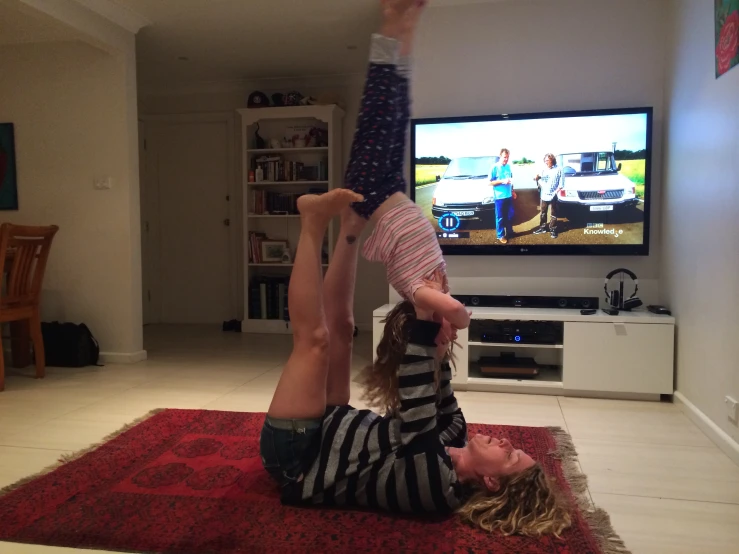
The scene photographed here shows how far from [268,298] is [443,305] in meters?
4.09

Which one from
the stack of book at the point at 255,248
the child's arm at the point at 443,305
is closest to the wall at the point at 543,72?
the child's arm at the point at 443,305

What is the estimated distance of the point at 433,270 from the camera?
5.25 feet

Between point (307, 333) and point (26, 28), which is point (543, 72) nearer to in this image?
point (307, 333)

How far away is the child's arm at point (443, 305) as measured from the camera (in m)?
1.45

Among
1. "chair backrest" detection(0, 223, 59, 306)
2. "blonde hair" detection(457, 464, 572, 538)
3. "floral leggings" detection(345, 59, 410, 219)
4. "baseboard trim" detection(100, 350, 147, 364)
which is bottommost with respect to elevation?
"baseboard trim" detection(100, 350, 147, 364)

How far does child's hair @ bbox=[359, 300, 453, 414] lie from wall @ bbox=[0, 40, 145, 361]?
2861 millimetres

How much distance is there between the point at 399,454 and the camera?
159 centimetres

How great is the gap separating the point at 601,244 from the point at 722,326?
108 centimetres

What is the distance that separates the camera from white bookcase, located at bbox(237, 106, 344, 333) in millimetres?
5234

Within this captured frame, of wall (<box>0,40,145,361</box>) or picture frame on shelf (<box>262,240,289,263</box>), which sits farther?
picture frame on shelf (<box>262,240,289,263</box>)

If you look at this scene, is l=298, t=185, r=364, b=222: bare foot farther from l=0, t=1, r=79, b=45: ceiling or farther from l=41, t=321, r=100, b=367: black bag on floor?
l=41, t=321, r=100, b=367: black bag on floor

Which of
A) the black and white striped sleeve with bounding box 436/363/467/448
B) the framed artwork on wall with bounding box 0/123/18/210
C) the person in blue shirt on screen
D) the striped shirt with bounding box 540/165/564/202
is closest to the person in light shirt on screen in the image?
the striped shirt with bounding box 540/165/564/202

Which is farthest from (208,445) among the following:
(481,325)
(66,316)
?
(66,316)

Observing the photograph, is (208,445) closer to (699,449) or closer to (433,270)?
(433,270)
